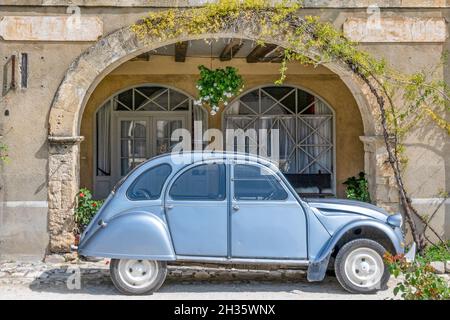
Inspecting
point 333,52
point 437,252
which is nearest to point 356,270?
point 437,252

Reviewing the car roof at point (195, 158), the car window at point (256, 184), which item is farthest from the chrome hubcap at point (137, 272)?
the car window at point (256, 184)

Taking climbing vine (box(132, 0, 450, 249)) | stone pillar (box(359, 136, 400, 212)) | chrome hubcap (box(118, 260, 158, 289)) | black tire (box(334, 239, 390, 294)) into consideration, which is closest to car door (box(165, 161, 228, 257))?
chrome hubcap (box(118, 260, 158, 289))

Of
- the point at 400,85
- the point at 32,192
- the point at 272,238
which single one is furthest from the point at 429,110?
the point at 32,192

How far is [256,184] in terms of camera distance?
6.93m

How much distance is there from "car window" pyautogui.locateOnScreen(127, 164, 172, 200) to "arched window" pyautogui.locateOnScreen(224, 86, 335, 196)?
4.97m

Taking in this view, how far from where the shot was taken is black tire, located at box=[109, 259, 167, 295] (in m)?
6.82

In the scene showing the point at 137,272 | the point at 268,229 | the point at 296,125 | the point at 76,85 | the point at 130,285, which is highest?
the point at 76,85

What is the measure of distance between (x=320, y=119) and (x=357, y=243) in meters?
5.32

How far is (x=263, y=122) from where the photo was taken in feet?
38.9

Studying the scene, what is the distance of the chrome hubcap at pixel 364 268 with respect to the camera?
22.7ft

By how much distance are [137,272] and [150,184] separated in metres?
1.02

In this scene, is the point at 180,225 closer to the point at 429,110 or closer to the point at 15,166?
the point at 15,166

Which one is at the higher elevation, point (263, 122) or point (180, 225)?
point (263, 122)

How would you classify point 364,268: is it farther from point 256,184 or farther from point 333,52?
point 333,52
